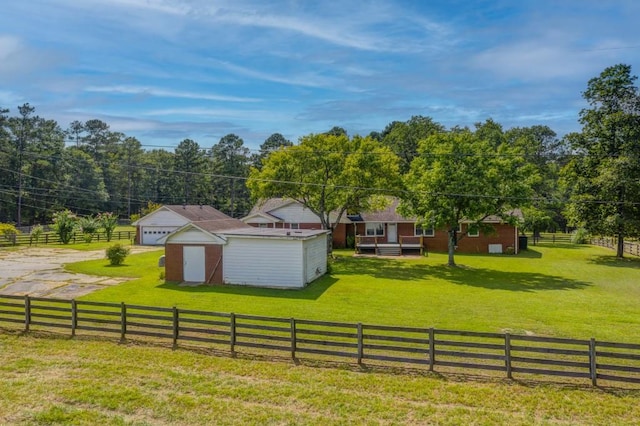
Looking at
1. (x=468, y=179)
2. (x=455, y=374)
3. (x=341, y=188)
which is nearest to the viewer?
(x=455, y=374)

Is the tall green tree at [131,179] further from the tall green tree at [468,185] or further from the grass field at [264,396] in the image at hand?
the grass field at [264,396]

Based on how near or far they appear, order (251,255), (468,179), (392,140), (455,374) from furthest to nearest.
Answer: (392,140)
(468,179)
(251,255)
(455,374)

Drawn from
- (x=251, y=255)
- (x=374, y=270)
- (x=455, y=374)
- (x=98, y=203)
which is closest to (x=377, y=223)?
(x=374, y=270)

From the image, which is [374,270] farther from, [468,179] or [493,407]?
[493,407]

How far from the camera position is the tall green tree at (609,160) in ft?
103

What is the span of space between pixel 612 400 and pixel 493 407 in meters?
2.55

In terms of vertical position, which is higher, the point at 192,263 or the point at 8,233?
the point at 8,233

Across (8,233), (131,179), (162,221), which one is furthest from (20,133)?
(162,221)

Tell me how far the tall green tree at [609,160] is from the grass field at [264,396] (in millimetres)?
27742

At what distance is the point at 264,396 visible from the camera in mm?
8734

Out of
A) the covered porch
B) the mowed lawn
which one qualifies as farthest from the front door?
the mowed lawn

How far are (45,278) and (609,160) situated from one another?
126 ft

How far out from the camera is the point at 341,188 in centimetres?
3086

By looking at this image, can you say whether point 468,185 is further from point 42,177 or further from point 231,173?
point 42,177
